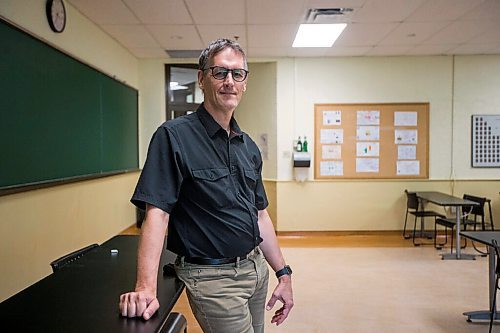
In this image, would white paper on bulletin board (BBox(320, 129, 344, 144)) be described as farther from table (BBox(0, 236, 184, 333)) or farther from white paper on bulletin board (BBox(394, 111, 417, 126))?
table (BBox(0, 236, 184, 333))

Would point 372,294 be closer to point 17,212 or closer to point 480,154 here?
point 17,212

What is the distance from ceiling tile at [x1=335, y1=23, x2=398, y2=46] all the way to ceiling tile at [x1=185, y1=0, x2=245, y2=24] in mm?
1366

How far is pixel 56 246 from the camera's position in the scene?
3994 mm

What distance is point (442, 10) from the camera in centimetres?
465

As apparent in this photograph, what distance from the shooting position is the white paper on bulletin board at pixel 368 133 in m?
6.91

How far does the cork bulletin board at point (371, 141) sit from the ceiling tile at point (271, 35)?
4.45ft

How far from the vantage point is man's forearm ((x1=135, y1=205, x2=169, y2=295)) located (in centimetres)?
125

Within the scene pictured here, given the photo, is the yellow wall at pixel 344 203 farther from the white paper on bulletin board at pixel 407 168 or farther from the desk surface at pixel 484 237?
the desk surface at pixel 484 237

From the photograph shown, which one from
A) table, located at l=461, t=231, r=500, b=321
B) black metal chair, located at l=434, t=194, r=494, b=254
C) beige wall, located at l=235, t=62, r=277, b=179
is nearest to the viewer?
table, located at l=461, t=231, r=500, b=321

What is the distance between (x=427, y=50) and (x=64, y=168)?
5.26m

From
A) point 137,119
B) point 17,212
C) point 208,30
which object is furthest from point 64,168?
point 137,119

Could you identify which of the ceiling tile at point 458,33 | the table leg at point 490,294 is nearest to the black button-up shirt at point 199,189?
the table leg at point 490,294

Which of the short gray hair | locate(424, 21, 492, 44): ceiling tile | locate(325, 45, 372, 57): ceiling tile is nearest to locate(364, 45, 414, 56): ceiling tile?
locate(325, 45, 372, 57): ceiling tile

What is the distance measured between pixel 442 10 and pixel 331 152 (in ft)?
9.15
